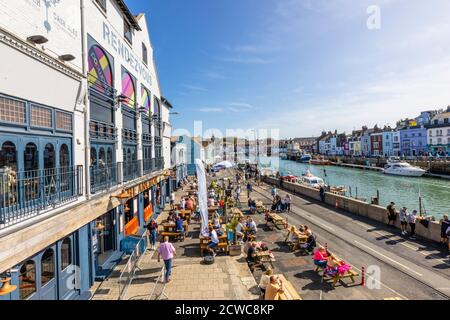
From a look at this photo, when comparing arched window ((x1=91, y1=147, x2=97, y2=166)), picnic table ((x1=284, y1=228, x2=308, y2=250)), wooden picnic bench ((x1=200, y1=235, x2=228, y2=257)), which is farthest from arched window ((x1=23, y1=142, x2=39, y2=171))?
picnic table ((x1=284, y1=228, x2=308, y2=250))

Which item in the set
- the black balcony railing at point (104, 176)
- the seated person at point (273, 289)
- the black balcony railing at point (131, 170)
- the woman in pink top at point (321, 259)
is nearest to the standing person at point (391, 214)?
the woman in pink top at point (321, 259)

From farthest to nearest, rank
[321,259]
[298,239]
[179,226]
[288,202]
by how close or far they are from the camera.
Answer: [288,202], [179,226], [298,239], [321,259]

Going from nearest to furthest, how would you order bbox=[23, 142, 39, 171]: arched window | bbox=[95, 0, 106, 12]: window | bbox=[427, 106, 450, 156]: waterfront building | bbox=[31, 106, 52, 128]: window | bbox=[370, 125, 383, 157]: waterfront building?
1. bbox=[23, 142, 39, 171]: arched window
2. bbox=[31, 106, 52, 128]: window
3. bbox=[95, 0, 106, 12]: window
4. bbox=[427, 106, 450, 156]: waterfront building
5. bbox=[370, 125, 383, 157]: waterfront building

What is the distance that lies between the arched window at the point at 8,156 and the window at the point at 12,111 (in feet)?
1.88

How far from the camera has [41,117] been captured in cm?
745

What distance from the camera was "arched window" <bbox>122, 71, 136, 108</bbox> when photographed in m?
15.3

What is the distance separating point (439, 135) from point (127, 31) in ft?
318

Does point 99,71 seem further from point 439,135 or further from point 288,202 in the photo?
point 439,135

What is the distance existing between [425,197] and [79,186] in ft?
147

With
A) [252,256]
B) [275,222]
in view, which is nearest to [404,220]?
[275,222]

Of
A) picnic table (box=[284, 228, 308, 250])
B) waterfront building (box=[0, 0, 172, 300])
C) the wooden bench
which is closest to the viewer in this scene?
waterfront building (box=[0, 0, 172, 300])

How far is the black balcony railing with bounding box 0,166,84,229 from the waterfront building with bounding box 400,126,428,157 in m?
104

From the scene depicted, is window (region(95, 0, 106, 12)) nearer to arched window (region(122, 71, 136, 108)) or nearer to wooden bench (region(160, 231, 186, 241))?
arched window (region(122, 71, 136, 108))

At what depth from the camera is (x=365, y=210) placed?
19.5m
